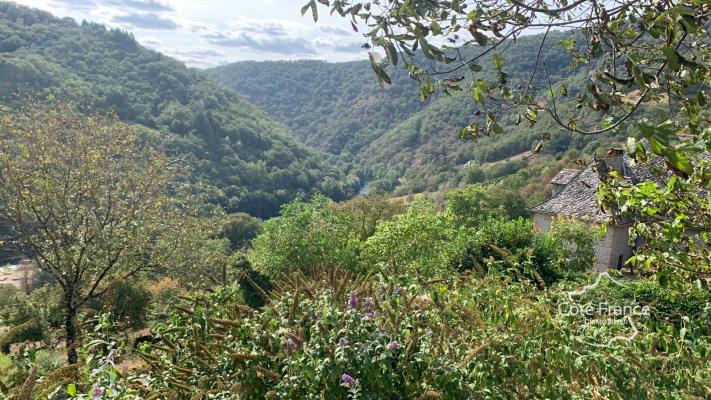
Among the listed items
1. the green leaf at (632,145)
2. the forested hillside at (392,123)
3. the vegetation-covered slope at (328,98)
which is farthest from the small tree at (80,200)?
the vegetation-covered slope at (328,98)

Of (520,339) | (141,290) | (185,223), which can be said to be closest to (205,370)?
(520,339)

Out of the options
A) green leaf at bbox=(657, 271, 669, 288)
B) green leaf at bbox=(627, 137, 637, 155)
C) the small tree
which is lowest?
the small tree

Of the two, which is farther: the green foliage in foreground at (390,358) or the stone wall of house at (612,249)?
the stone wall of house at (612,249)

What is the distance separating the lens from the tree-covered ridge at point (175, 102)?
250 feet

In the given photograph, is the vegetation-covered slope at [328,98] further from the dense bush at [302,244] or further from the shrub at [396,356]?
the shrub at [396,356]

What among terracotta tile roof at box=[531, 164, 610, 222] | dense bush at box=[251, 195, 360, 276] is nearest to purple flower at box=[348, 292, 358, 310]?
dense bush at box=[251, 195, 360, 276]

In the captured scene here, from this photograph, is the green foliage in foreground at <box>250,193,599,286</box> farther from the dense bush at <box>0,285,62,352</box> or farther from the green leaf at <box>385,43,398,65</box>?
the green leaf at <box>385,43,398,65</box>

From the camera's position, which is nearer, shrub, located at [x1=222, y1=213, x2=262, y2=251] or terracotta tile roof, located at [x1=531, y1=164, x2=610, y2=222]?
terracotta tile roof, located at [x1=531, y1=164, x2=610, y2=222]

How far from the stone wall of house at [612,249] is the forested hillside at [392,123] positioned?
1542 inches

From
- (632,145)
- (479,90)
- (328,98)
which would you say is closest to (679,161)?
(632,145)

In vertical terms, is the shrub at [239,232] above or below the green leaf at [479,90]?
below

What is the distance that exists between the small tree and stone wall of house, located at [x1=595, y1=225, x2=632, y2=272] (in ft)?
55.7

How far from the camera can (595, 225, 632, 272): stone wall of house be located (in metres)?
21.8

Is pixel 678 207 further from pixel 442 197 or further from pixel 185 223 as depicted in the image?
pixel 442 197
